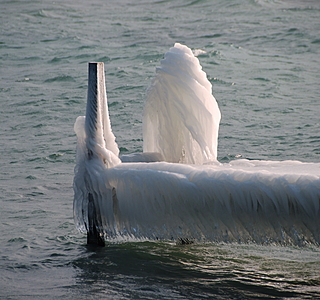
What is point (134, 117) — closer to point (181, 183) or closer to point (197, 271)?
point (197, 271)

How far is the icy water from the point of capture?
4.12m

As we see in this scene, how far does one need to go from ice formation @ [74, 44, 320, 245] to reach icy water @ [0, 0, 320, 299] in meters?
0.44

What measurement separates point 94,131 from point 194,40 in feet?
40.5

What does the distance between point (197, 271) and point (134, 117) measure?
5.91 metres

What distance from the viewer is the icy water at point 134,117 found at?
4125 millimetres

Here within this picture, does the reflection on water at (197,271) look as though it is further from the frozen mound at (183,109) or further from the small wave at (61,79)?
the small wave at (61,79)

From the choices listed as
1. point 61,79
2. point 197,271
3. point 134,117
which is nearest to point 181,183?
point 197,271

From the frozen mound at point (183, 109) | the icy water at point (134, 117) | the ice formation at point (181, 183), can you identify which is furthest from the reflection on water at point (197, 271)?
the frozen mound at point (183, 109)

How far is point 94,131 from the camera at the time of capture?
420 centimetres

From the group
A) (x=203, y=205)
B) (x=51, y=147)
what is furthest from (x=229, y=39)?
(x=203, y=205)

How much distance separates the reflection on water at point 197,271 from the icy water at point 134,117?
14 mm

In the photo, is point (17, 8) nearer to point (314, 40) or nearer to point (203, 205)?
point (314, 40)

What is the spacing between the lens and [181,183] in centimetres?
375

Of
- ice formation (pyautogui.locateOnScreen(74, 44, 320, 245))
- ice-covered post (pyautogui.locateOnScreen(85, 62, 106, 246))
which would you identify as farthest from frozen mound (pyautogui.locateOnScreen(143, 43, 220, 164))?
ice-covered post (pyautogui.locateOnScreen(85, 62, 106, 246))
